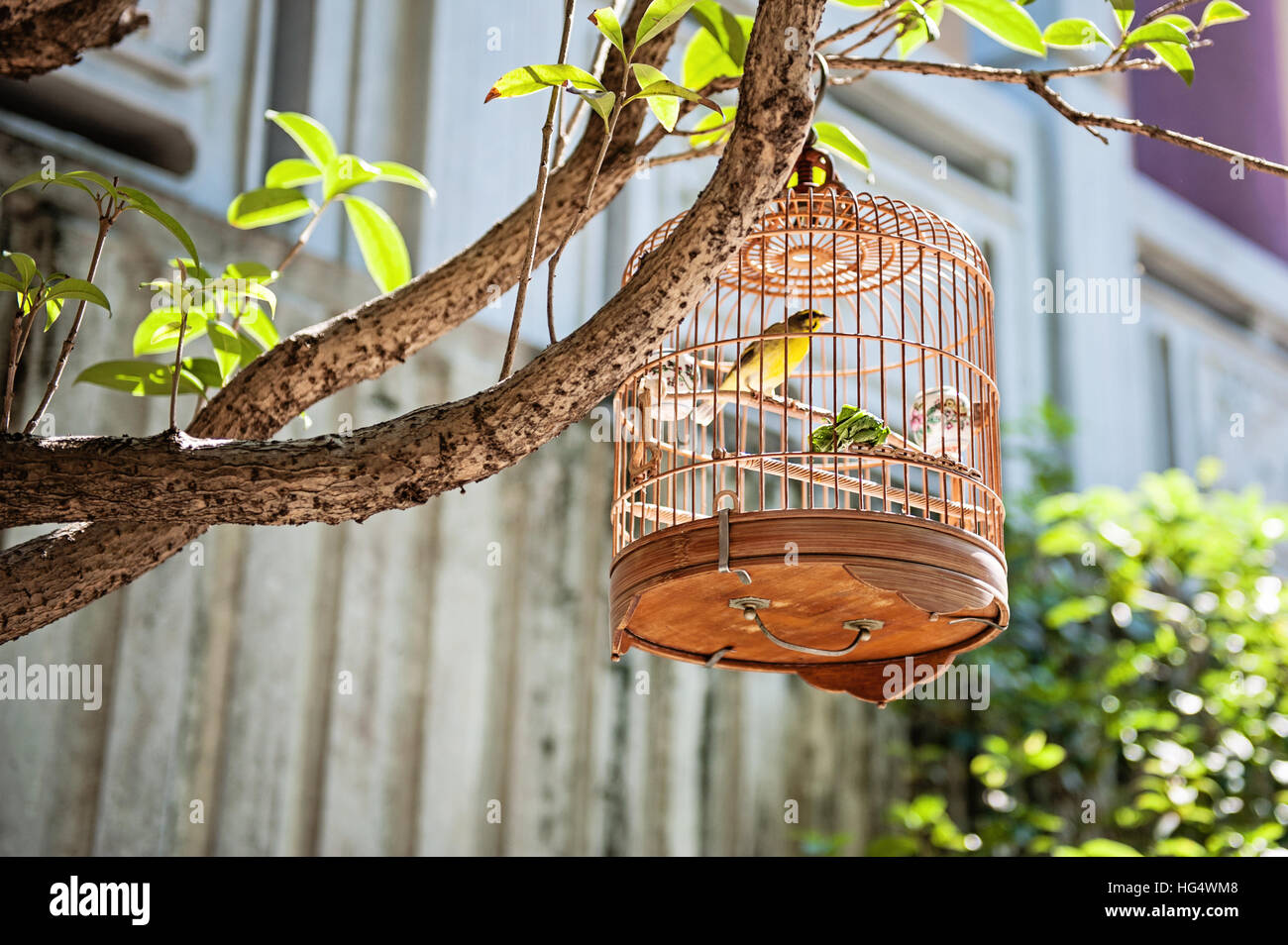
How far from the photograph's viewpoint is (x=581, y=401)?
3.99 feet

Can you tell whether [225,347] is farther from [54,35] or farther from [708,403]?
[708,403]

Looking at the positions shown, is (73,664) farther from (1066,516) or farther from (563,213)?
(1066,516)

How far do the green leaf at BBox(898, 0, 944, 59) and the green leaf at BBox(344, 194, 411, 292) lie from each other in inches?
27.9

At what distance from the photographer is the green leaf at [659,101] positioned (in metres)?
1.32

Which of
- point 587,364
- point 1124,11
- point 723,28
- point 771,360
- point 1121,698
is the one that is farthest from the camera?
point 1121,698

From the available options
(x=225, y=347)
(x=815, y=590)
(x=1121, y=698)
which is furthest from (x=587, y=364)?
(x=1121, y=698)

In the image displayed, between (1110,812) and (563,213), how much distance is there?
301 cm

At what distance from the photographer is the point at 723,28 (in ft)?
5.16

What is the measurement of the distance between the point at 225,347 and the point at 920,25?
0.96 meters

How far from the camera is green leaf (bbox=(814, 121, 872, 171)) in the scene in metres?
1.70

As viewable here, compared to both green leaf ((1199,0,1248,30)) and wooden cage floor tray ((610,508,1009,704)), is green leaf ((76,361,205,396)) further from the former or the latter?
green leaf ((1199,0,1248,30))

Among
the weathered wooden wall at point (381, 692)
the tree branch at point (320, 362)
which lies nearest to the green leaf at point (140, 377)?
the tree branch at point (320, 362)
